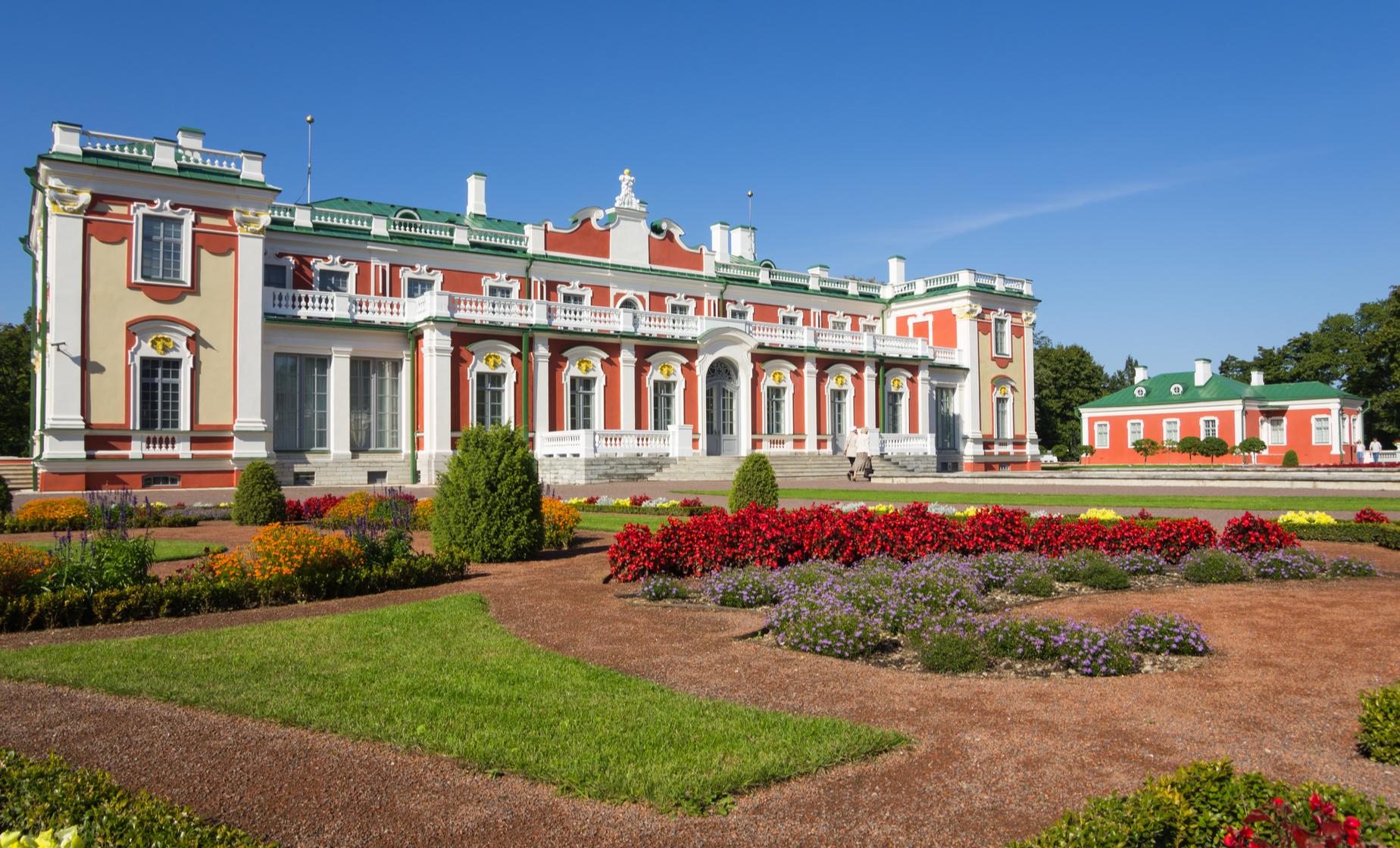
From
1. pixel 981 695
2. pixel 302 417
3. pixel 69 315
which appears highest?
pixel 69 315

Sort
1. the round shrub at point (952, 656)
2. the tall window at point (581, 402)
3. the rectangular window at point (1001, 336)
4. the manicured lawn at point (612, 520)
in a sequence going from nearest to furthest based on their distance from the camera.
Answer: the round shrub at point (952, 656)
the manicured lawn at point (612, 520)
the tall window at point (581, 402)
the rectangular window at point (1001, 336)

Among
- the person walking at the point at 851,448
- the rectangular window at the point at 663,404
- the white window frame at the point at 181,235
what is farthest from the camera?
the rectangular window at the point at 663,404

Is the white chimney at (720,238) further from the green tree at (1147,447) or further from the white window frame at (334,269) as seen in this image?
the green tree at (1147,447)

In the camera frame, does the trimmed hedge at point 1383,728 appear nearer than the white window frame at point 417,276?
Yes

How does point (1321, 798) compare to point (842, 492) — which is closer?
point (1321, 798)

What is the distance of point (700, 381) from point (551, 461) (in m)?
7.73

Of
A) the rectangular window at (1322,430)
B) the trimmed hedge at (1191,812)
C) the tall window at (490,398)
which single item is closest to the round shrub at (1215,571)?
the trimmed hedge at (1191,812)

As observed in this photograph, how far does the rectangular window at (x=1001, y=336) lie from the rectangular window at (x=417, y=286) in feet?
84.7

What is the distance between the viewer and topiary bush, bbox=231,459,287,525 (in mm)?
16656

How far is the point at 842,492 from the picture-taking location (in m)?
22.6

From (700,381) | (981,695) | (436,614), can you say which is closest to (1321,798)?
(981,695)

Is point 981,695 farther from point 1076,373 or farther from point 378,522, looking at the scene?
point 1076,373

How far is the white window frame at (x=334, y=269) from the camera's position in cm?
3053

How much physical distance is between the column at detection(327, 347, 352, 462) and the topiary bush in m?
11.8
